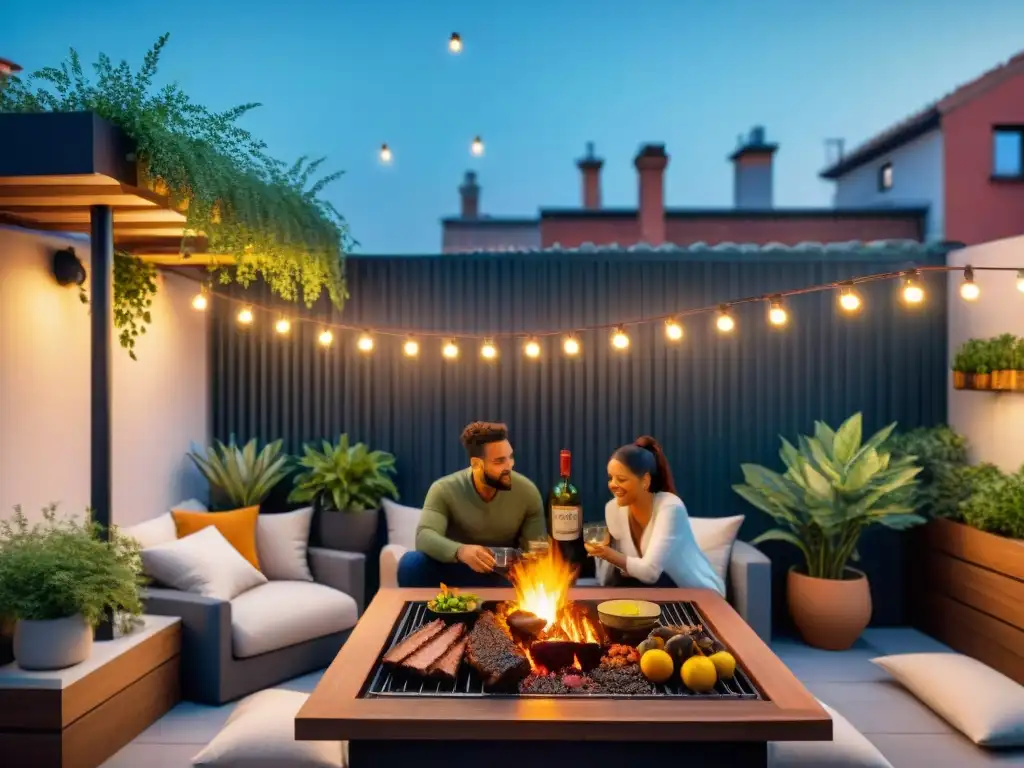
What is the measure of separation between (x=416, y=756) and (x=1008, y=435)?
15.0 ft

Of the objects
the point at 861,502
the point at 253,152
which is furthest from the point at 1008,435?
the point at 253,152

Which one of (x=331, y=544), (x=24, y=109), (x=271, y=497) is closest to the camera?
(x=24, y=109)

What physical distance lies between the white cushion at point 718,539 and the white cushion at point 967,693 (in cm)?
107

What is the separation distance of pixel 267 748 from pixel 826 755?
90.9 inches

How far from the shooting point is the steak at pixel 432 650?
277 centimetres

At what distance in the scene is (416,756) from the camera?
100 inches

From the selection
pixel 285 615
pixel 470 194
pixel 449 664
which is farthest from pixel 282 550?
pixel 470 194

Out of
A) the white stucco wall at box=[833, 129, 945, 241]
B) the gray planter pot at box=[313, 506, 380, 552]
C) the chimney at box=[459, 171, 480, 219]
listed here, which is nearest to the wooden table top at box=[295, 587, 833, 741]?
the gray planter pot at box=[313, 506, 380, 552]

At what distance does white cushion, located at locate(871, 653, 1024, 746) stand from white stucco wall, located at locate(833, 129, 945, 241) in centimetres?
951

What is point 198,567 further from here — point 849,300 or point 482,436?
point 849,300

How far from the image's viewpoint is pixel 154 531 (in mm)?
5055

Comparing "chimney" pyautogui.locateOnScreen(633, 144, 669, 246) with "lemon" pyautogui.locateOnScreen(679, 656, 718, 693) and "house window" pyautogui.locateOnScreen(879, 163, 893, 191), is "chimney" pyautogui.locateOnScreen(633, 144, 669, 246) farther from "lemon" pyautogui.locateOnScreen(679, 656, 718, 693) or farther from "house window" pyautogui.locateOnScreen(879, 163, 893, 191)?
"lemon" pyautogui.locateOnScreen(679, 656, 718, 693)

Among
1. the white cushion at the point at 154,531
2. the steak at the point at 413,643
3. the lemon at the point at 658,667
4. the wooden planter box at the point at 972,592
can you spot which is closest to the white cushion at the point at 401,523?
the white cushion at the point at 154,531

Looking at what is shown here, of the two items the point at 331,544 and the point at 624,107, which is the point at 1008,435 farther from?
the point at 624,107
